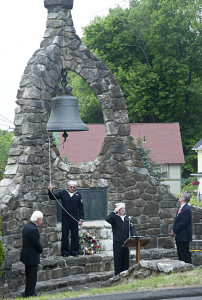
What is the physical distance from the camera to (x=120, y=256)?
11.0 metres

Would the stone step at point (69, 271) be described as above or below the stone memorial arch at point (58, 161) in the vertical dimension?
below

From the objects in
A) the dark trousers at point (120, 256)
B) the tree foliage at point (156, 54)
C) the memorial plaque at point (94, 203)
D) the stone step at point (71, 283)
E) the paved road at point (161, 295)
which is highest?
the tree foliage at point (156, 54)

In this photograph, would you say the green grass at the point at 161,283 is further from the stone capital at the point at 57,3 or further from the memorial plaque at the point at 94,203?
the stone capital at the point at 57,3

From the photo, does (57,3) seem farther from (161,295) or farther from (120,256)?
(161,295)

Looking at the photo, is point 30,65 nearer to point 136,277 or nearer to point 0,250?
point 0,250

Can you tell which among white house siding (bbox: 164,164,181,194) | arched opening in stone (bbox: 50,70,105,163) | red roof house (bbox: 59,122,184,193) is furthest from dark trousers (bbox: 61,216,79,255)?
white house siding (bbox: 164,164,181,194)

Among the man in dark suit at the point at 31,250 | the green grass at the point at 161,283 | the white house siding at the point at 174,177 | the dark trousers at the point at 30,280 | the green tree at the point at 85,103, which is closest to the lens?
the green grass at the point at 161,283

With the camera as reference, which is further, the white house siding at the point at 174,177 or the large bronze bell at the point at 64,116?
the white house siding at the point at 174,177

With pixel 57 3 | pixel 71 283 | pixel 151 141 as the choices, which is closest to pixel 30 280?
pixel 71 283

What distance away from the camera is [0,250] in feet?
34.1

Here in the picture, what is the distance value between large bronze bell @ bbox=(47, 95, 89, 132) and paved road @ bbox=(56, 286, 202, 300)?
4.25 m

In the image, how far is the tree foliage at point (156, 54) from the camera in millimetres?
35062

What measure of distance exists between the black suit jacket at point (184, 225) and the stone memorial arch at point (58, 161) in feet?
6.76

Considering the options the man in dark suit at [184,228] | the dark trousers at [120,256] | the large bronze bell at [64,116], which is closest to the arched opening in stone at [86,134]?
the large bronze bell at [64,116]
